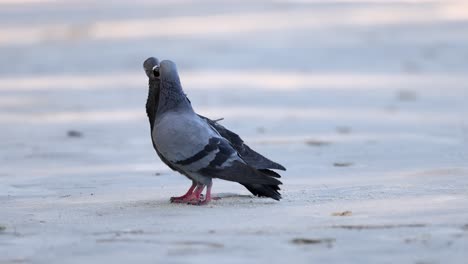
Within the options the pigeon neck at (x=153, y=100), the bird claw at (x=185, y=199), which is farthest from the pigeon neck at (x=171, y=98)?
the bird claw at (x=185, y=199)

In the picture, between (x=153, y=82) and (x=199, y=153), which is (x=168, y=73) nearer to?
(x=153, y=82)

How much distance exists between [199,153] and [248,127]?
193 inches

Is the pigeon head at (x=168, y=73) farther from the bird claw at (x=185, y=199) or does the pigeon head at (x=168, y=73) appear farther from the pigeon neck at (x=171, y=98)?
the bird claw at (x=185, y=199)

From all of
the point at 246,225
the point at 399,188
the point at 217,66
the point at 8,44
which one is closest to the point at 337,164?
the point at 399,188

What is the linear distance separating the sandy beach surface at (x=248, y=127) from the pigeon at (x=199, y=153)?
146mm

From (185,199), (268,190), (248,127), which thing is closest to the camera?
(268,190)

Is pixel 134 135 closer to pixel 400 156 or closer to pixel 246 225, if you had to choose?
pixel 400 156

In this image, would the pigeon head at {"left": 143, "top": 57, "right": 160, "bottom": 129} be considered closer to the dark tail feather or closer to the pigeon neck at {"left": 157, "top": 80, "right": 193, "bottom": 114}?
the pigeon neck at {"left": 157, "top": 80, "right": 193, "bottom": 114}

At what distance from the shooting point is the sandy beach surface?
19.8 feet

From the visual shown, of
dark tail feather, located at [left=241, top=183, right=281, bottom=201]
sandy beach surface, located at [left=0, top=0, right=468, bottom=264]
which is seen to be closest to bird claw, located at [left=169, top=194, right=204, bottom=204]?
sandy beach surface, located at [left=0, top=0, right=468, bottom=264]

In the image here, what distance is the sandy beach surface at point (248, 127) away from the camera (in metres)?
6.04

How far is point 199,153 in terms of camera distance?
7.39 metres

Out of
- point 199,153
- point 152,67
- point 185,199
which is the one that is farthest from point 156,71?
point 185,199

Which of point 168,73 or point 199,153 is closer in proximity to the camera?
point 199,153
